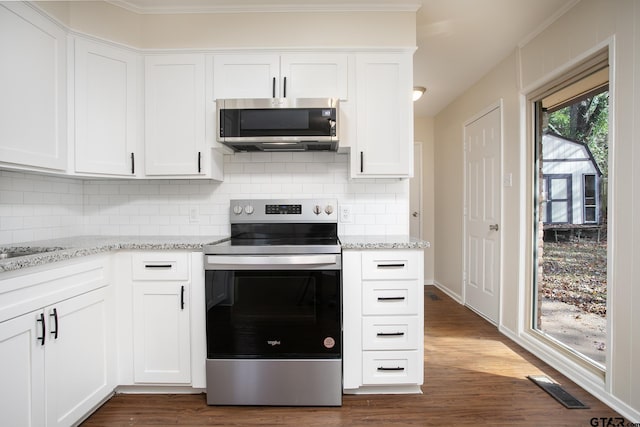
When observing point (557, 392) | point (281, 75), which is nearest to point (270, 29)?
point (281, 75)

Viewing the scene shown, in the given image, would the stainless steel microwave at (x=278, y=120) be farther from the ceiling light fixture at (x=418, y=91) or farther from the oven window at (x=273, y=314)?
the ceiling light fixture at (x=418, y=91)

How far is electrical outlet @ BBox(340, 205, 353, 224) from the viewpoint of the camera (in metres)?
2.33

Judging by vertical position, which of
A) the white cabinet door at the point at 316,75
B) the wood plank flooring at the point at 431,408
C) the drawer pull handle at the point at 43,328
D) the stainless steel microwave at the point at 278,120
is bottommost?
the wood plank flooring at the point at 431,408

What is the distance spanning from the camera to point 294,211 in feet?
7.39

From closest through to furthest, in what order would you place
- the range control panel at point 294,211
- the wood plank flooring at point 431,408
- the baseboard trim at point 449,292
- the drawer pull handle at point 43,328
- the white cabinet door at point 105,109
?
the drawer pull handle at point 43,328 → the wood plank flooring at point 431,408 → the white cabinet door at point 105,109 → the range control panel at point 294,211 → the baseboard trim at point 449,292

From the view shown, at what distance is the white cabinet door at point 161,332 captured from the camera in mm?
1857

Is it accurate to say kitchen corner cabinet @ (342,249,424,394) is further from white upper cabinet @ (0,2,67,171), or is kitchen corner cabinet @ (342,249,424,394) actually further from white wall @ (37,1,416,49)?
white upper cabinet @ (0,2,67,171)

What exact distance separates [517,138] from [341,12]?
1808 millimetres

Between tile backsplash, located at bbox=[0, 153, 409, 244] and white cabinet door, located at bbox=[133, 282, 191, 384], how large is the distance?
2.03 feet

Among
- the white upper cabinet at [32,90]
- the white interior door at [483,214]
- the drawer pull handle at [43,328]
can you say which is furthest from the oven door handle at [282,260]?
the white interior door at [483,214]

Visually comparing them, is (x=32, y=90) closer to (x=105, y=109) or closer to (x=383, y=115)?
(x=105, y=109)

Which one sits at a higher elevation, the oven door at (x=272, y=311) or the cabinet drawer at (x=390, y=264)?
the cabinet drawer at (x=390, y=264)

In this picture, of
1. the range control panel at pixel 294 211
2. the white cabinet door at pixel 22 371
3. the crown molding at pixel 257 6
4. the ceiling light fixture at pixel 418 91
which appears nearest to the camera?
the white cabinet door at pixel 22 371

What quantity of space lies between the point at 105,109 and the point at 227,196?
947mm
